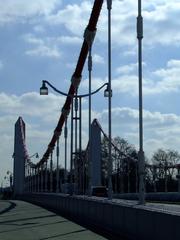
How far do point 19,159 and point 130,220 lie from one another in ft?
402

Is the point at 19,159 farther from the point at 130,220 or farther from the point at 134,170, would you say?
the point at 130,220

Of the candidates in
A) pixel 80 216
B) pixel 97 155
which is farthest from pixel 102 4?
pixel 97 155

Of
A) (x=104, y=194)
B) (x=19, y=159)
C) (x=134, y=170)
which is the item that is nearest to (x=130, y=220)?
(x=104, y=194)

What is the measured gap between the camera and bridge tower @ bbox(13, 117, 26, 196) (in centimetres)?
13750

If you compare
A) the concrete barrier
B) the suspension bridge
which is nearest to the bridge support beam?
the suspension bridge

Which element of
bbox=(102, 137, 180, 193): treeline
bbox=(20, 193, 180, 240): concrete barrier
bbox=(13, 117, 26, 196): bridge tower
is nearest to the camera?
bbox=(20, 193, 180, 240): concrete barrier

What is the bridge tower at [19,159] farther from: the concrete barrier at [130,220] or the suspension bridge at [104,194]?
the concrete barrier at [130,220]

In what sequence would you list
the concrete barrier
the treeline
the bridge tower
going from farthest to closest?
the bridge tower
the treeline
the concrete barrier

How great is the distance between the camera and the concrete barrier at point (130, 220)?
13.9 metres

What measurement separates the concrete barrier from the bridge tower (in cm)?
10613

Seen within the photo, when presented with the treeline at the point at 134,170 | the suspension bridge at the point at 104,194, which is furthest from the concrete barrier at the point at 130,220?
the treeline at the point at 134,170

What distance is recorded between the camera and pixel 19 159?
140 m

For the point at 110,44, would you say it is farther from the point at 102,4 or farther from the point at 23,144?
the point at 23,144

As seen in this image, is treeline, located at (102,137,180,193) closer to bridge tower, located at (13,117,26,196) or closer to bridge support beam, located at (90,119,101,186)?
bridge support beam, located at (90,119,101,186)
